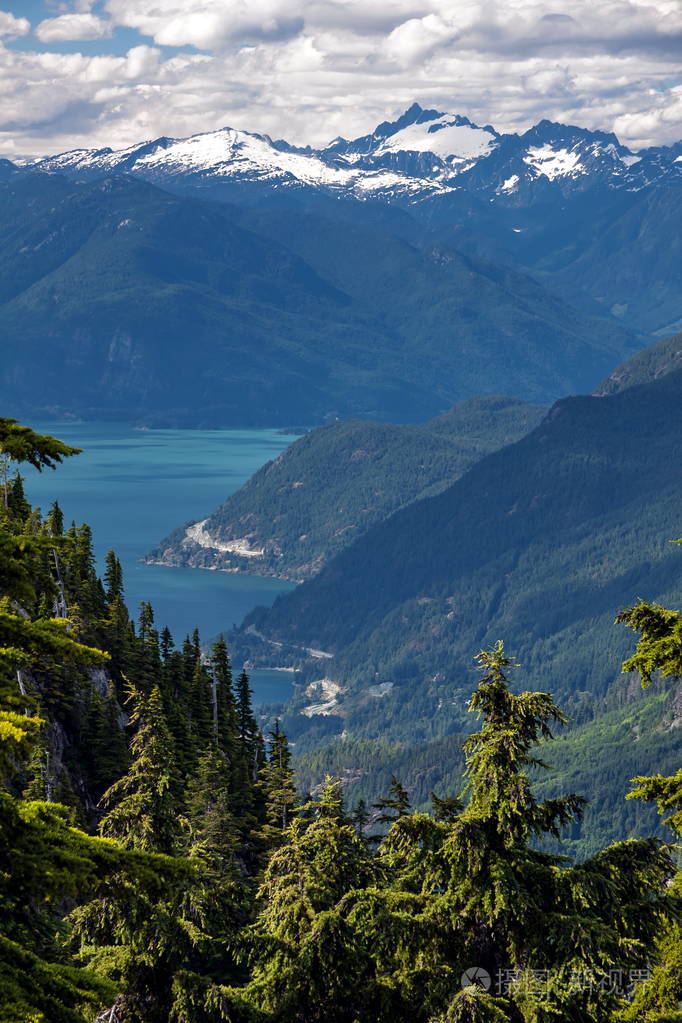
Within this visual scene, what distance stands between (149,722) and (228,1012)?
13.1 metres

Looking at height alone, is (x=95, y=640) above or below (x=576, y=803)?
below

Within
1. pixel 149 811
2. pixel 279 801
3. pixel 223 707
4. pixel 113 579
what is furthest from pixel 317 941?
pixel 113 579

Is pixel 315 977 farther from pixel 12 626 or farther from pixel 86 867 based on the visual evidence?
pixel 12 626

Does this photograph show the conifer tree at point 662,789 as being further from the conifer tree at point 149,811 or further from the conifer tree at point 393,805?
the conifer tree at point 149,811

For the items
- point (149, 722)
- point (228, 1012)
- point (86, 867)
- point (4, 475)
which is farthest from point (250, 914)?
point (4, 475)

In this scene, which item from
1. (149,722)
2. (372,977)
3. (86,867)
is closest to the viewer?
(86,867)

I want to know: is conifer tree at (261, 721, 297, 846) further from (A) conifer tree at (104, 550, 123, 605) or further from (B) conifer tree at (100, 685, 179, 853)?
(A) conifer tree at (104, 550, 123, 605)

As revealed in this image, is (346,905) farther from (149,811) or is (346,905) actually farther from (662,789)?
(149,811)

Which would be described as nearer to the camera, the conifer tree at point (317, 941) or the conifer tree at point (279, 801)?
the conifer tree at point (317, 941)

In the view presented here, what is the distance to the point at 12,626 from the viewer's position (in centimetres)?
2027

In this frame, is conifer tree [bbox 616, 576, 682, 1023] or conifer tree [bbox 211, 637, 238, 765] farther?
conifer tree [bbox 211, 637, 238, 765]

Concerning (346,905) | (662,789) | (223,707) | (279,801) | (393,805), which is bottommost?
(223,707)

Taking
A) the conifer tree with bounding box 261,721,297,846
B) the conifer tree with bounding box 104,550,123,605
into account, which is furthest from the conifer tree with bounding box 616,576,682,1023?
the conifer tree with bounding box 104,550,123,605

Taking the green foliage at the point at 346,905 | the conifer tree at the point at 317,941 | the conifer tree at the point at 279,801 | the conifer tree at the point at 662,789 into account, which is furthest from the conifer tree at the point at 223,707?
the conifer tree at the point at 662,789
